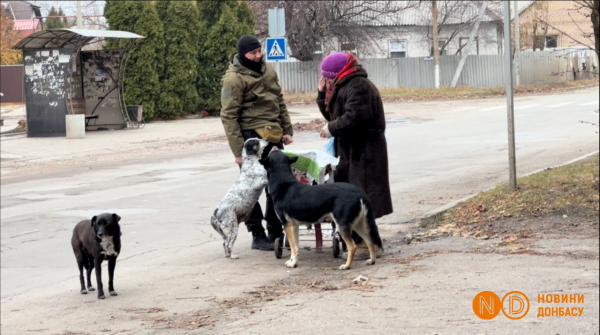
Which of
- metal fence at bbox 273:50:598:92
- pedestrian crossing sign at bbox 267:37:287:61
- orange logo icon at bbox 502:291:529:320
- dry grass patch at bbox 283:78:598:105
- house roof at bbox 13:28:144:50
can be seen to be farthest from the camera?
metal fence at bbox 273:50:598:92

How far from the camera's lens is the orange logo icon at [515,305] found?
5.14m

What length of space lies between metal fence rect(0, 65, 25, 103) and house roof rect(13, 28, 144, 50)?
77.6ft

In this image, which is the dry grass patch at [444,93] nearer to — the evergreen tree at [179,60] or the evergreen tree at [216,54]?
the evergreen tree at [216,54]

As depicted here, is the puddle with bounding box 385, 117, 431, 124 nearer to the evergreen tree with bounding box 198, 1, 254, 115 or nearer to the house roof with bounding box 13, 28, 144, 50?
the evergreen tree with bounding box 198, 1, 254, 115

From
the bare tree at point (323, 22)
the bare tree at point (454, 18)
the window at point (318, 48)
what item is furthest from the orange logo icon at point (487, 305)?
the bare tree at point (454, 18)

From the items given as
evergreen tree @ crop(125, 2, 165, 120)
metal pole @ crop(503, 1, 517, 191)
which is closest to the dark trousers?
metal pole @ crop(503, 1, 517, 191)

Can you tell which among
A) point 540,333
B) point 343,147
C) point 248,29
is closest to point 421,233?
point 343,147

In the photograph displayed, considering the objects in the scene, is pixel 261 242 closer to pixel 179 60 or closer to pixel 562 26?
pixel 562 26

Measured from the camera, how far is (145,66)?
91.9 ft

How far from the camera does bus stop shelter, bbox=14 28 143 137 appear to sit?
23.4 meters

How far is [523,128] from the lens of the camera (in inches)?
821

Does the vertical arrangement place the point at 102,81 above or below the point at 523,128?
above

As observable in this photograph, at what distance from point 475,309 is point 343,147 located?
2.73 m

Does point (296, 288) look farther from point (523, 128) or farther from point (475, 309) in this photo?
point (523, 128)
